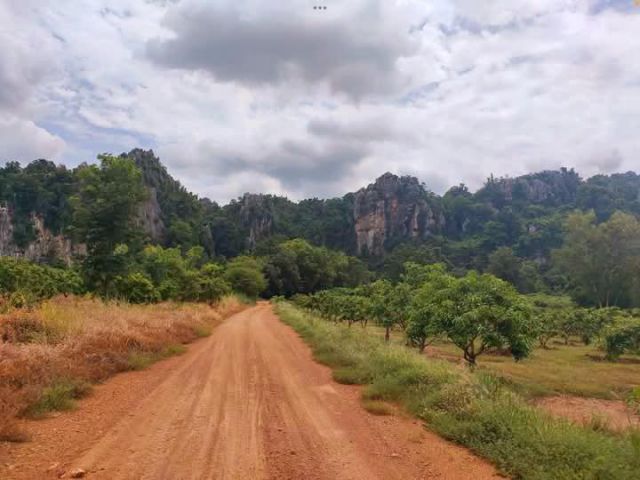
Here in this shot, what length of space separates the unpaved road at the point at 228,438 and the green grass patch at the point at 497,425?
36cm

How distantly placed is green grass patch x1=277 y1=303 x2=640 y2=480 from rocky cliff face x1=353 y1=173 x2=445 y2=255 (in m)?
121

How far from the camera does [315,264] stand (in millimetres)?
89500

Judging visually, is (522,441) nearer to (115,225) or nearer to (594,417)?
(594,417)

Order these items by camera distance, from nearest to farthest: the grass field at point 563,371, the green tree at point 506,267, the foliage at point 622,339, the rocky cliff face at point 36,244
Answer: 1. the grass field at point 563,371
2. the foliage at point 622,339
3. the green tree at point 506,267
4. the rocky cliff face at point 36,244

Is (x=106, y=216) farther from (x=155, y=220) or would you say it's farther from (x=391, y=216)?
(x=391, y=216)

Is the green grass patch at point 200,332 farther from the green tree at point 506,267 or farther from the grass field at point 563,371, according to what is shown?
the green tree at point 506,267

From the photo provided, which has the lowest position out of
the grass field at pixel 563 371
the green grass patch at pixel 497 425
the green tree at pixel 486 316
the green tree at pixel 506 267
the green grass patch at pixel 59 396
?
the grass field at pixel 563 371

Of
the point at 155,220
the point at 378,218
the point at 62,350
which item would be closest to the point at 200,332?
the point at 62,350

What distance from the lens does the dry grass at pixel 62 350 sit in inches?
279

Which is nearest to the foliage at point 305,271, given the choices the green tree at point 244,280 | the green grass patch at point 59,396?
the green tree at point 244,280

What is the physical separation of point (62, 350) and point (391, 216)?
12790cm

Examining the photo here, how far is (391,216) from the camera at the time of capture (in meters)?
135

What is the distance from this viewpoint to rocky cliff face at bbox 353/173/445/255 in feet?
436

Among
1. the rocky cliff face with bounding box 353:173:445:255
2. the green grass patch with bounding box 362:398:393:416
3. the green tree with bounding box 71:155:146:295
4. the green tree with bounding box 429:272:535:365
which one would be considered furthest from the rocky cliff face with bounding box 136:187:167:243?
the green grass patch with bounding box 362:398:393:416
